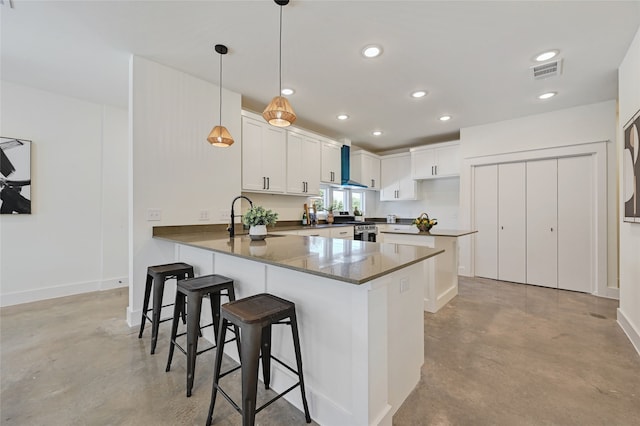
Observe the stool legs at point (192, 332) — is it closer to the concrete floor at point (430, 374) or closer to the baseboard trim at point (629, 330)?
the concrete floor at point (430, 374)

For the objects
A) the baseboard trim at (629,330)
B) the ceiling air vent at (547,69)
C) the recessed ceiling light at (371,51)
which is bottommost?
the baseboard trim at (629,330)

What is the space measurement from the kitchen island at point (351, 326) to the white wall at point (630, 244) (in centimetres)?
210

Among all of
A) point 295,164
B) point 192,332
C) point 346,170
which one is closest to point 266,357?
point 192,332

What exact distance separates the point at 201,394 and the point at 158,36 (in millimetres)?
2861

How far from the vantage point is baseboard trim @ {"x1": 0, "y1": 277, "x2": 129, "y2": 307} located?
3.07 m

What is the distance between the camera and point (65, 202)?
3.45 m

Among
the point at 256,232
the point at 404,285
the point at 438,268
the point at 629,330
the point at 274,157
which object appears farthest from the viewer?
the point at 274,157

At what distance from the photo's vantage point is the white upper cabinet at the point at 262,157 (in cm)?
Answer: 349

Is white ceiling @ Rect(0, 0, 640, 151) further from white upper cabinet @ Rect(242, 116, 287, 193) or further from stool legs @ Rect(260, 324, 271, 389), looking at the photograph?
stool legs @ Rect(260, 324, 271, 389)

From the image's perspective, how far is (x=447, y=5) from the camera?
1.91 meters

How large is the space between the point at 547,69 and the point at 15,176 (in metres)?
6.12

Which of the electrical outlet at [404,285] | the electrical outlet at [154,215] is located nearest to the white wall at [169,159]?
the electrical outlet at [154,215]

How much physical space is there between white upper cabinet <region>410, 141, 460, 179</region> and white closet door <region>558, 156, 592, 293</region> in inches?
58.4

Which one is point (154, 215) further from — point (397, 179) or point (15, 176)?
point (397, 179)
